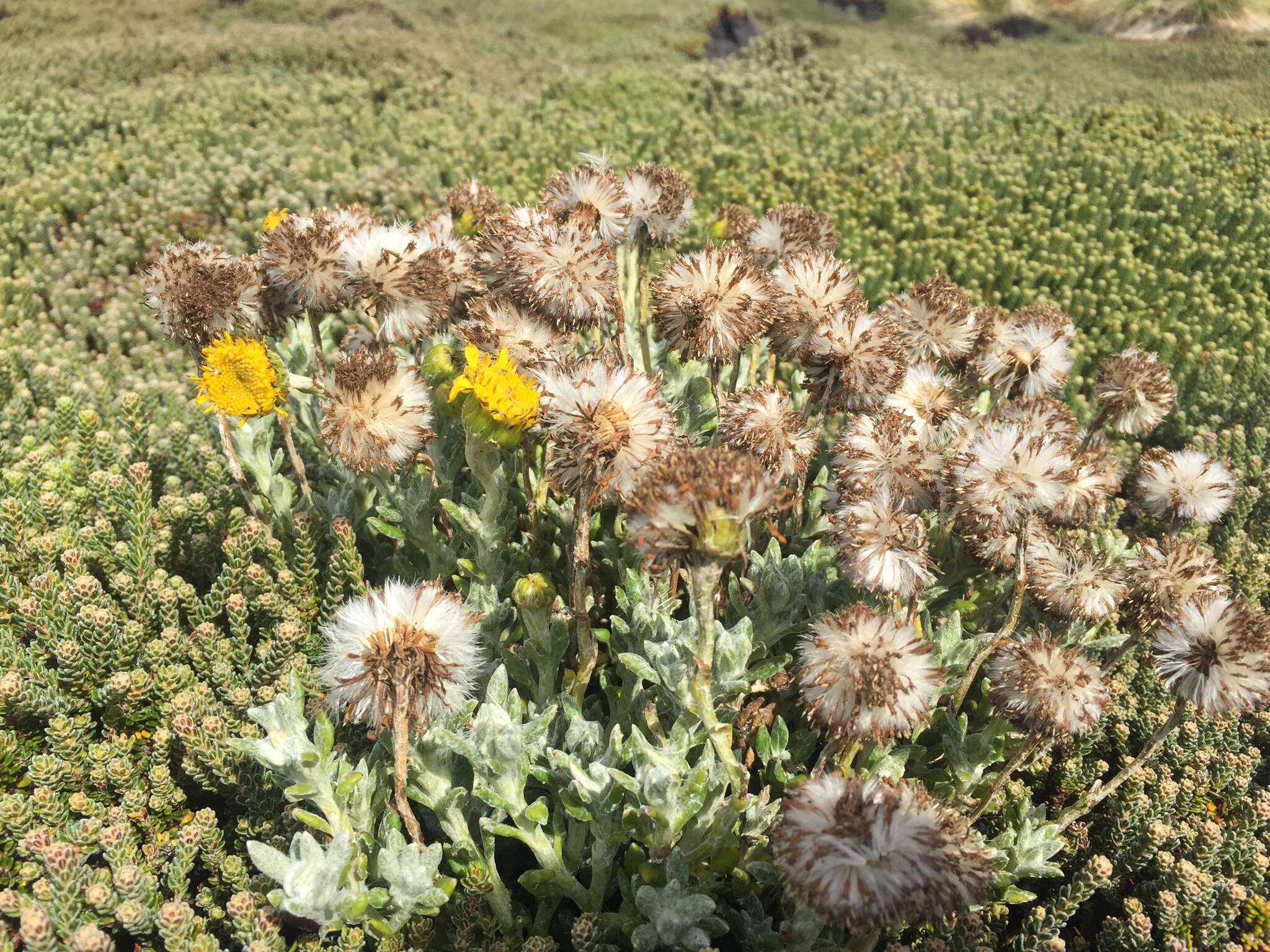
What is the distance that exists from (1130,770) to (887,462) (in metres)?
1.10

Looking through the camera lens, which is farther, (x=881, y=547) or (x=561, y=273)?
(x=561, y=273)

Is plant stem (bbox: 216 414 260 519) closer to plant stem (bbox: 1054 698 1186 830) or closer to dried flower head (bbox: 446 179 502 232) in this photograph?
dried flower head (bbox: 446 179 502 232)

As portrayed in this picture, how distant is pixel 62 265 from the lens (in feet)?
22.5

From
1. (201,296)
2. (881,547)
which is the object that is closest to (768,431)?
(881,547)

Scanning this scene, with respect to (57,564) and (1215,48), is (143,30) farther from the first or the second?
(1215,48)

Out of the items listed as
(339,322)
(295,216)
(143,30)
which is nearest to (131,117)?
(339,322)

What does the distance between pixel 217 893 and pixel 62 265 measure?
6337 millimetres

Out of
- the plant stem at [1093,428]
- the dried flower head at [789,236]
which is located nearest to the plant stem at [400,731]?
the dried flower head at [789,236]

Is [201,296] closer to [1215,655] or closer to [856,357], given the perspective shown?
[856,357]

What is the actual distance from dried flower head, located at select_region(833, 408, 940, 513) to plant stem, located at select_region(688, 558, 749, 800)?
2.06 feet

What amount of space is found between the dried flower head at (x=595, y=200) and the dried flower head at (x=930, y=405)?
1169 mm

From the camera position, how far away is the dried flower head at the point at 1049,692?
212 cm

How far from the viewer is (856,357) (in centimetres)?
241

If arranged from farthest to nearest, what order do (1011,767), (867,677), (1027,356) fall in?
1. (1027,356)
2. (1011,767)
3. (867,677)
